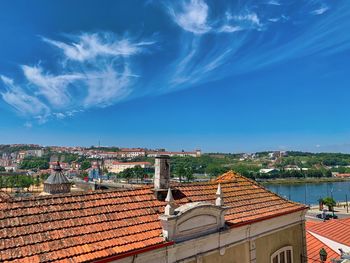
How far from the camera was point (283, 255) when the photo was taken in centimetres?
1249

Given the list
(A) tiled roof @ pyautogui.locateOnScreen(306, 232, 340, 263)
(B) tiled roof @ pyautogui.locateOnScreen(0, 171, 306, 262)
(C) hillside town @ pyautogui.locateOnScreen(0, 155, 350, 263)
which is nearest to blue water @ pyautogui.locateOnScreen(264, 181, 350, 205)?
(A) tiled roof @ pyautogui.locateOnScreen(306, 232, 340, 263)

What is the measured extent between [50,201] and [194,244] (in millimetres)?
3780

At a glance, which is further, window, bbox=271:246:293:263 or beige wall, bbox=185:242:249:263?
window, bbox=271:246:293:263

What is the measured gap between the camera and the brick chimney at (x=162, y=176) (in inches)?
407

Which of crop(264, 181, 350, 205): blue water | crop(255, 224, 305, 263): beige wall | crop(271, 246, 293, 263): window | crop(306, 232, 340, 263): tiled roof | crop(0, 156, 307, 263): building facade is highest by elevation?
crop(0, 156, 307, 263): building facade

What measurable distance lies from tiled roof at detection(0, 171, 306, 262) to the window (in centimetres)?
207

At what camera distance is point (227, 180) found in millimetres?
13516

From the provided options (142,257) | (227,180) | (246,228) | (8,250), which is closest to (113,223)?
(142,257)

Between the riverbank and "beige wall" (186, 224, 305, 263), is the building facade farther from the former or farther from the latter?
the riverbank

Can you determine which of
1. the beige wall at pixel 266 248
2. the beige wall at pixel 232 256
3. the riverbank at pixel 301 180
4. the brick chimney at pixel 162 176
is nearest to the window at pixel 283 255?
the beige wall at pixel 266 248

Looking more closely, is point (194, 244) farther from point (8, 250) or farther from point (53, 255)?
point (8, 250)

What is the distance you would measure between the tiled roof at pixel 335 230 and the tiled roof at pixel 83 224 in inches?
272

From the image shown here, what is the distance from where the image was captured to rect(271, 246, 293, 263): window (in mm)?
12058

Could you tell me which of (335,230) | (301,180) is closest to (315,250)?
(335,230)
